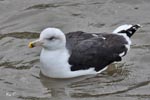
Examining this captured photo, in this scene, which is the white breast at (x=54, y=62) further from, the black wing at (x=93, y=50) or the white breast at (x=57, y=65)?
the black wing at (x=93, y=50)

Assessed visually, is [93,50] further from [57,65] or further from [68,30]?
[68,30]

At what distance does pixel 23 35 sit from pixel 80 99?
2.69 m

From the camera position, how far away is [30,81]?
9688 millimetres

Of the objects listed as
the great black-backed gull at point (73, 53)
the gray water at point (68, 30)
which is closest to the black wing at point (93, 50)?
the great black-backed gull at point (73, 53)

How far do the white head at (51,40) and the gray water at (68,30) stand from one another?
550 millimetres

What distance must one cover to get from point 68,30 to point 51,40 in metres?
1.96

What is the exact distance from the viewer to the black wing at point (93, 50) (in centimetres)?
970

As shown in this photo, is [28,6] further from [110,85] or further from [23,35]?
[110,85]

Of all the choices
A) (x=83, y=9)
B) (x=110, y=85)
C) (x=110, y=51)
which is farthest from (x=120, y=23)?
(x=110, y=85)

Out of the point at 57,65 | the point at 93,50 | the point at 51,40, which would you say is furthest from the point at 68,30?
the point at 57,65

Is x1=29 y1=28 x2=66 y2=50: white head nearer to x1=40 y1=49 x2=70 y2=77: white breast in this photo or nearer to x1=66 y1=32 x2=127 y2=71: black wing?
x1=40 y1=49 x2=70 y2=77: white breast

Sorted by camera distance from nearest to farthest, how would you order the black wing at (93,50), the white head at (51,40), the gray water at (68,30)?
the gray water at (68,30), the white head at (51,40), the black wing at (93,50)

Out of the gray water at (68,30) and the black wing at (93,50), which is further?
the black wing at (93,50)

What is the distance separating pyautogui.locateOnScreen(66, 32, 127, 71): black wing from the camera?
31.8 ft
